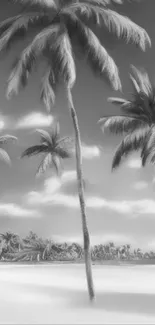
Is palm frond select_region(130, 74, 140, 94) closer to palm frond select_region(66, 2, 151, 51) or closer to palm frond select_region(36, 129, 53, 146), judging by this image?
palm frond select_region(66, 2, 151, 51)

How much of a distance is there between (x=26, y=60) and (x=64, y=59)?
156 cm

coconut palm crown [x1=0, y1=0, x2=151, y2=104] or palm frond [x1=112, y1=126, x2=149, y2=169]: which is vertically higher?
coconut palm crown [x1=0, y1=0, x2=151, y2=104]

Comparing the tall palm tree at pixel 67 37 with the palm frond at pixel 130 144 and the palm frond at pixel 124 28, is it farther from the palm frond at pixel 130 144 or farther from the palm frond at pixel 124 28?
the palm frond at pixel 130 144

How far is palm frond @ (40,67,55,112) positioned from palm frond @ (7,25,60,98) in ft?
2.26

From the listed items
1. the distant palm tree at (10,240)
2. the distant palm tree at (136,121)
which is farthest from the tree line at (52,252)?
the distant palm tree at (136,121)

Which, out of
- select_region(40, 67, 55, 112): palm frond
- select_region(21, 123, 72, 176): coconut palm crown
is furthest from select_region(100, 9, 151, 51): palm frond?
select_region(21, 123, 72, 176): coconut palm crown

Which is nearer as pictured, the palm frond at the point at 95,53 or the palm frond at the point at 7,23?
the palm frond at the point at 95,53

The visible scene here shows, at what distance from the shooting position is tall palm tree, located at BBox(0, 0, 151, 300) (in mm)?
17266

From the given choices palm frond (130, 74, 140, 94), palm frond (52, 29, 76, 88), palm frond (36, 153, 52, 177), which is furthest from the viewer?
palm frond (36, 153, 52, 177)

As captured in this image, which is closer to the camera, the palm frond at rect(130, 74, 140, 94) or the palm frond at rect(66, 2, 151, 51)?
the palm frond at rect(66, 2, 151, 51)

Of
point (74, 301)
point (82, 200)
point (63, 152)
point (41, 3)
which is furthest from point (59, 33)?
point (63, 152)

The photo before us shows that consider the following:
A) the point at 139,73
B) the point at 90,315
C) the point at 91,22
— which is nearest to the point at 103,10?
the point at 91,22

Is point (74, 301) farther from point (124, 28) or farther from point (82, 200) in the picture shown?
point (124, 28)

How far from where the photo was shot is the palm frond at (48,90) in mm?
18094
